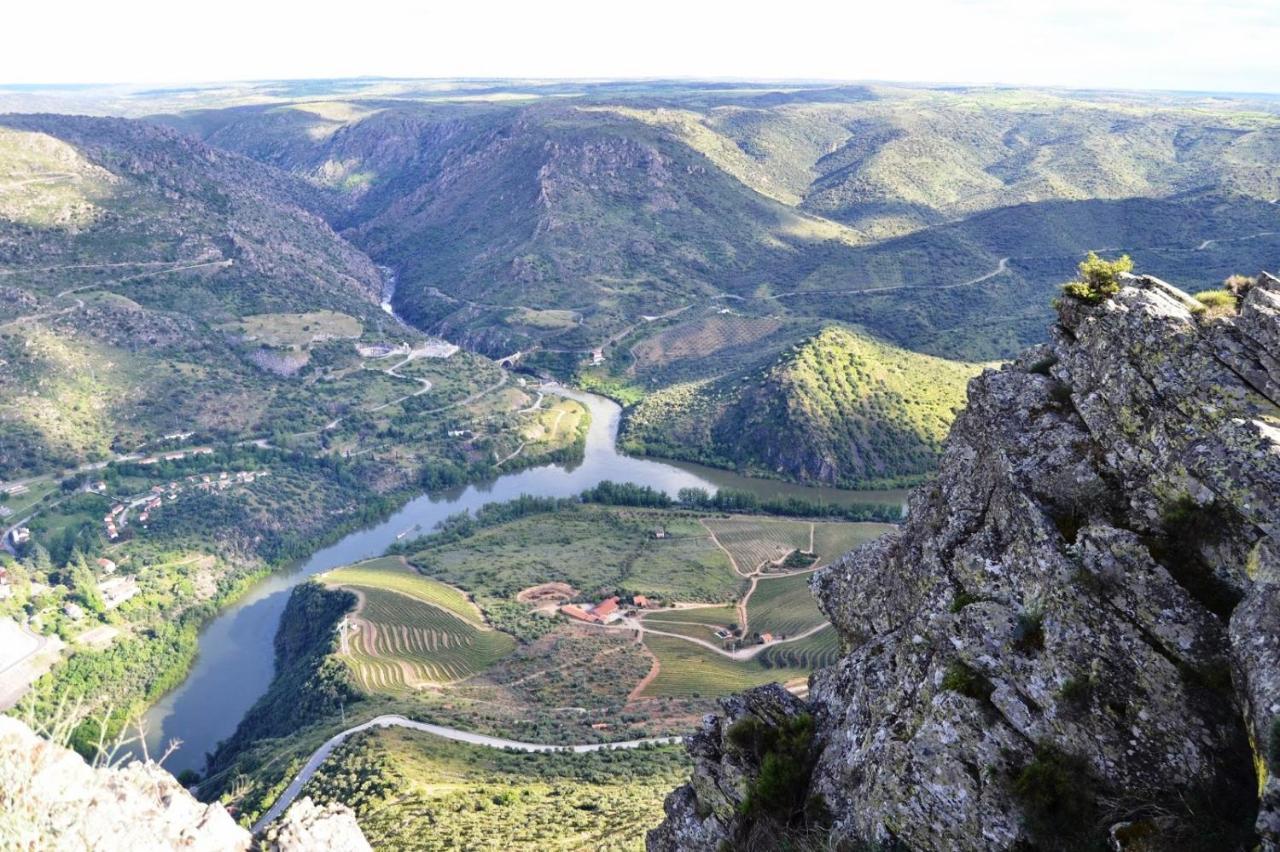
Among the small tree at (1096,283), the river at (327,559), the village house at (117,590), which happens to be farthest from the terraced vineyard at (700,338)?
the small tree at (1096,283)

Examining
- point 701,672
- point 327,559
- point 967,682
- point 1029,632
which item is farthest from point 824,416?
point 967,682

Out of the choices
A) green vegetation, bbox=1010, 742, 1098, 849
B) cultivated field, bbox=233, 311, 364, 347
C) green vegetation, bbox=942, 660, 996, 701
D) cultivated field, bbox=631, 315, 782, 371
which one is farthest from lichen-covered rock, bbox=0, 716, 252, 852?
cultivated field, bbox=631, 315, 782, 371

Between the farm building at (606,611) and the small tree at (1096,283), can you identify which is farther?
the farm building at (606,611)

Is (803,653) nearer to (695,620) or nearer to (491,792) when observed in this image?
(695,620)

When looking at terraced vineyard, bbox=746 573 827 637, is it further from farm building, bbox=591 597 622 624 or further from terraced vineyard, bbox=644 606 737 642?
farm building, bbox=591 597 622 624

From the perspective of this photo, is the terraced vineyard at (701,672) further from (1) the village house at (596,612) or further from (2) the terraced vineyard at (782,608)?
(2) the terraced vineyard at (782,608)

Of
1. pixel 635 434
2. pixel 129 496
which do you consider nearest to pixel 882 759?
pixel 129 496
